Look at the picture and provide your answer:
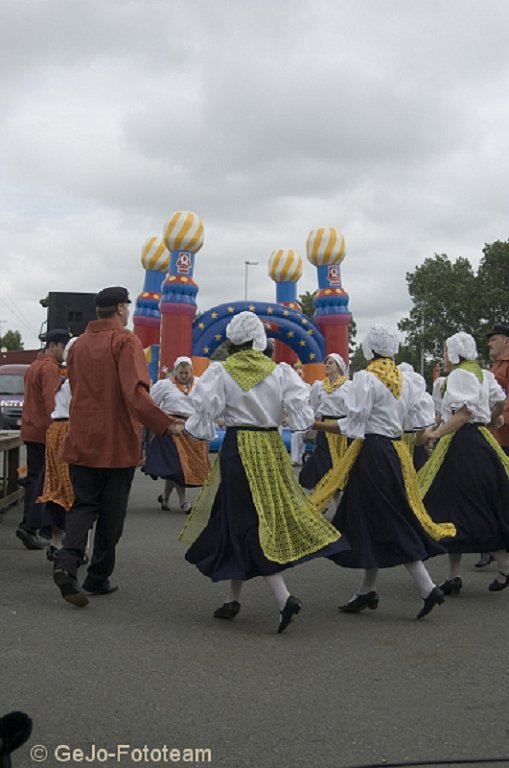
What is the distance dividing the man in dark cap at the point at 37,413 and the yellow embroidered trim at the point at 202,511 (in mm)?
2394

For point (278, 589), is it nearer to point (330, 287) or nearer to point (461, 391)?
point (461, 391)

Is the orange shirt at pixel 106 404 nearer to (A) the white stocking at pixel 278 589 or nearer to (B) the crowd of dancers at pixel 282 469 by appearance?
(B) the crowd of dancers at pixel 282 469

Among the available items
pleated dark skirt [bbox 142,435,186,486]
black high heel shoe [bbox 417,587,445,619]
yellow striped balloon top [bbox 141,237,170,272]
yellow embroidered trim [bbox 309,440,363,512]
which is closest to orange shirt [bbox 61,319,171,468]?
yellow embroidered trim [bbox 309,440,363,512]

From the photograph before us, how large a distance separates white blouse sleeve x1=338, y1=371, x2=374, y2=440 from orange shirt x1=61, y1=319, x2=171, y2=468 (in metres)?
1.09

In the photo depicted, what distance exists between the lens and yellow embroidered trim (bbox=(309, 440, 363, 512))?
6051 mm

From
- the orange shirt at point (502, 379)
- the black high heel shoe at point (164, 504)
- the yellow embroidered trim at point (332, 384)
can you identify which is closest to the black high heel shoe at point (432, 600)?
the orange shirt at point (502, 379)

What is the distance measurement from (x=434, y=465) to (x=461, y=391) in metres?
0.57

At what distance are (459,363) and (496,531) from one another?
1.15 m

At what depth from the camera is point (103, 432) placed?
6145 millimetres

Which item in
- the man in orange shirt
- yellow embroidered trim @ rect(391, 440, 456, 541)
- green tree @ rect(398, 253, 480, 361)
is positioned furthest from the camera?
green tree @ rect(398, 253, 480, 361)

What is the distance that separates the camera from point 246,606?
20.4ft

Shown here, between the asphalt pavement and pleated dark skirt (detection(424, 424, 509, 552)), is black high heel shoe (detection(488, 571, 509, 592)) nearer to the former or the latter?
the asphalt pavement

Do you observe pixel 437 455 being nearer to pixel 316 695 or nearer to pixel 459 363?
pixel 459 363

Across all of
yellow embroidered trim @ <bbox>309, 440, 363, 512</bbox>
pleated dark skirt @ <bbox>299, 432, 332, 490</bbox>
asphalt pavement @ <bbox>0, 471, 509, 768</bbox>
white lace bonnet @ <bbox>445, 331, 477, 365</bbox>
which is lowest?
asphalt pavement @ <bbox>0, 471, 509, 768</bbox>
